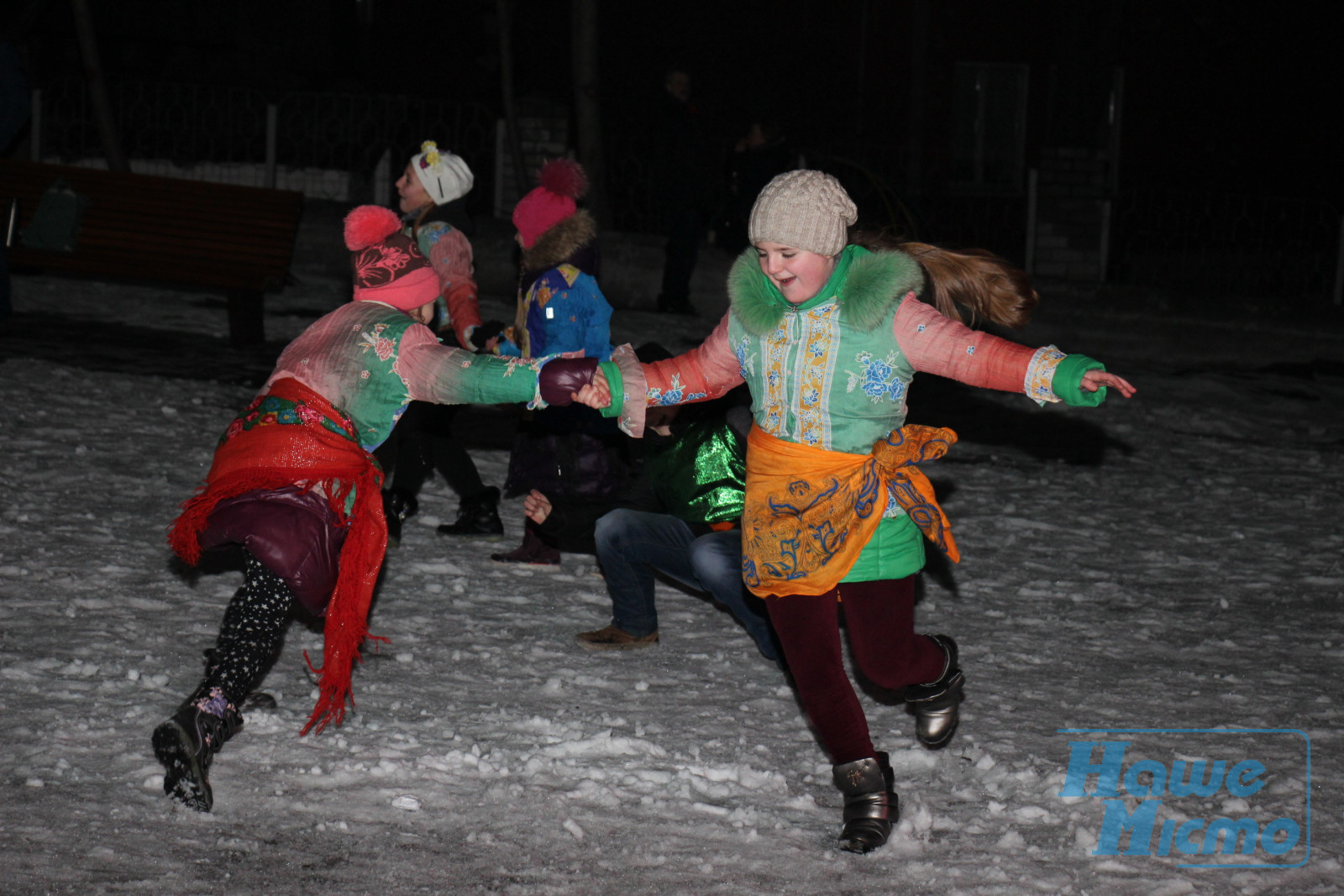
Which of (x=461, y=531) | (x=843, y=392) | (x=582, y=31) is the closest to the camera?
(x=843, y=392)

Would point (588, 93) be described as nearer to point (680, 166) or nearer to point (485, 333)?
point (680, 166)

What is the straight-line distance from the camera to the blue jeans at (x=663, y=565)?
432 centimetres

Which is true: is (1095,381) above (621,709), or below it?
above

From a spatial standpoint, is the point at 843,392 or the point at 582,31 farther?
the point at 582,31

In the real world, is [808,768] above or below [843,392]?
below

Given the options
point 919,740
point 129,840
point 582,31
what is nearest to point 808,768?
point 919,740

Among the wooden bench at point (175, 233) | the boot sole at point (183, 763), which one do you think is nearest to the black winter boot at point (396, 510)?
the boot sole at point (183, 763)

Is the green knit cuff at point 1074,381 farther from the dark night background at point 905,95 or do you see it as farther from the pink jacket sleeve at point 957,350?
the dark night background at point 905,95

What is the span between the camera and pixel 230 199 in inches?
404

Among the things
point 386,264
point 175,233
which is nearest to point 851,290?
point 386,264

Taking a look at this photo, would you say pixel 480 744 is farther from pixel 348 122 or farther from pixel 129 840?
pixel 348 122

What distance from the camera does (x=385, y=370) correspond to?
378 centimetres

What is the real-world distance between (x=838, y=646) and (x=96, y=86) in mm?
12730

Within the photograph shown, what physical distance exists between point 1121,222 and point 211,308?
9.21m
